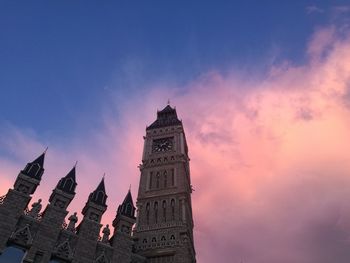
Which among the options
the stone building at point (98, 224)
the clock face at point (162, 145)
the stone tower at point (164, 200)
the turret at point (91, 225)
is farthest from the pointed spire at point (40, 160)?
the clock face at point (162, 145)

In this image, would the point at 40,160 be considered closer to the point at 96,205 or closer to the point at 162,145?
the point at 96,205

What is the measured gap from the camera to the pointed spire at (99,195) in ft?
124

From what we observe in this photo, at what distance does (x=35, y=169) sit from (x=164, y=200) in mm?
17664

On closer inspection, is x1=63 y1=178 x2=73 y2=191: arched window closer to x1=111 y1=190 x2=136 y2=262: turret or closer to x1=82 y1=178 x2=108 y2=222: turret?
x1=82 y1=178 x2=108 y2=222: turret

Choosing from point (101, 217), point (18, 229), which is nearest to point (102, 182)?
point (101, 217)

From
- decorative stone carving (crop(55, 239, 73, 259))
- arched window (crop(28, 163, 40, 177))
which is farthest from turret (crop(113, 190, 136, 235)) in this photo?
arched window (crop(28, 163, 40, 177))

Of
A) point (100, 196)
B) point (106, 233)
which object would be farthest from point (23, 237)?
point (100, 196)

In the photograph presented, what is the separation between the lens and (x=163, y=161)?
5250cm

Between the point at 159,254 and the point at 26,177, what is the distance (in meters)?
16.6

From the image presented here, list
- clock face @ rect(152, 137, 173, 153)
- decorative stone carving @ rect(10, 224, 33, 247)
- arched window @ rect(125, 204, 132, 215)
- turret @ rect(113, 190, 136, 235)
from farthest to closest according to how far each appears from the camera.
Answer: clock face @ rect(152, 137, 173, 153) → arched window @ rect(125, 204, 132, 215) → turret @ rect(113, 190, 136, 235) → decorative stone carving @ rect(10, 224, 33, 247)

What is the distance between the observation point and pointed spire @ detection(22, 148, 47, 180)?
1384 inches

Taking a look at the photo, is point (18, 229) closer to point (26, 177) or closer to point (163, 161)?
point (26, 177)

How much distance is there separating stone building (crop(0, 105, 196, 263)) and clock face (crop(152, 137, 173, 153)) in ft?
10.7

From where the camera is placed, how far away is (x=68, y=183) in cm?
3728
